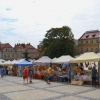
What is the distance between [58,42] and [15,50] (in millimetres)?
33354

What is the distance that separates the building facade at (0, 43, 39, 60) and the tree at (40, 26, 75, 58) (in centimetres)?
2772

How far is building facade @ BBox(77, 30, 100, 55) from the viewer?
63.5 m

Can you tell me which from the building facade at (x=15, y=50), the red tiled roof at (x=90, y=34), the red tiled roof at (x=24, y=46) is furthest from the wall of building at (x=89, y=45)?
the red tiled roof at (x=24, y=46)

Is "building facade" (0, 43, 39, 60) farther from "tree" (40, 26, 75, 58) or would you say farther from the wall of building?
"tree" (40, 26, 75, 58)

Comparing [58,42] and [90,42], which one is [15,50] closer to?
[90,42]

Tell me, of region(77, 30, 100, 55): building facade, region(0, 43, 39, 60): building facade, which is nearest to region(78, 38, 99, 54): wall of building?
region(77, 30, 100, 55): building facade

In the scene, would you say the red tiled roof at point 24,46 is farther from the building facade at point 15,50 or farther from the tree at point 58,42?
the tree at point 58,42

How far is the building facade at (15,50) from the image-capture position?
246 feet

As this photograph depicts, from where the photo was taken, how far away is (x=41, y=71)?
76.7 feet

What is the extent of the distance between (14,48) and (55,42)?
33.9 meters

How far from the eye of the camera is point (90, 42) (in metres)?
65.4

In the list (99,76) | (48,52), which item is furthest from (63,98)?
(48,52)

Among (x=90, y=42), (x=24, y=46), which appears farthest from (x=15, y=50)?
(x=90, y=42)

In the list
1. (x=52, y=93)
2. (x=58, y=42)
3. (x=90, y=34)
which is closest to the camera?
(x=52, y=93)
